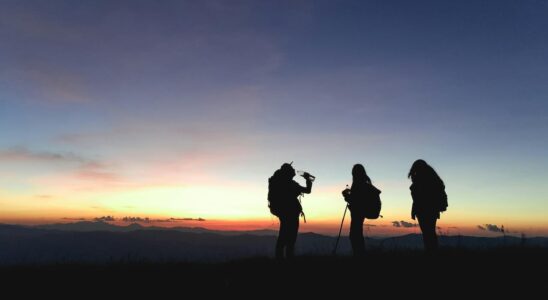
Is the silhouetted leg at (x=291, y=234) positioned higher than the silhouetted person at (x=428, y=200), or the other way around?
the silhouetted person at (x=428, y=200)

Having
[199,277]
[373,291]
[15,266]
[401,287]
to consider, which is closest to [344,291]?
[373,291]

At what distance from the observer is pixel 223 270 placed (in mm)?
8734

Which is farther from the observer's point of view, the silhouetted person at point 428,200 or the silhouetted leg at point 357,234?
the silhouetted leg at point 357,234

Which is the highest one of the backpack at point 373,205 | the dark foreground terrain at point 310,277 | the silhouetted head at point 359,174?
the silhouetted head at point 359,174

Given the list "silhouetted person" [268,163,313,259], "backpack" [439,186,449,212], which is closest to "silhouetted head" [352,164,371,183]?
"silhouetted person" [268,163,313,259]

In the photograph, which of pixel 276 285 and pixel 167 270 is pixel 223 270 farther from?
pixel 276 285

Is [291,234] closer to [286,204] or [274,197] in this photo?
[286,204]

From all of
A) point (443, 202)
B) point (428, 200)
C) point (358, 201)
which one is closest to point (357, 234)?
point (358, 201)

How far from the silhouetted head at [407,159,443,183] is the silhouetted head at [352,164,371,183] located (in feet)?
3.75

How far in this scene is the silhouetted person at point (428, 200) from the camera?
9.83 metres

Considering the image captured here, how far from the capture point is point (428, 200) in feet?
32.3

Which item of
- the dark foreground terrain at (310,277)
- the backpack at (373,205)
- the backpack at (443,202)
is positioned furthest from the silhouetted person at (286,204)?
the backpack at (443,202)

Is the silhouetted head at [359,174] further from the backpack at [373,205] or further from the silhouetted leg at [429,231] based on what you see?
the silhouetted leg at [429,231]

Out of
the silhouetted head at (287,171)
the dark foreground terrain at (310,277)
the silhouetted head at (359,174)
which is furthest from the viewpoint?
the silhouetted head at (287,171)
